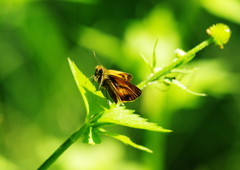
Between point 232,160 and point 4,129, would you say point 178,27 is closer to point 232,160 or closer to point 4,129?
point 232,160

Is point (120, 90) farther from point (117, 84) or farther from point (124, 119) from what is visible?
point (124, 119)

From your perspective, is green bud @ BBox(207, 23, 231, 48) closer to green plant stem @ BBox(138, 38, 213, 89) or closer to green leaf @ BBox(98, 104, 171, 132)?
green plant stem @ BBox(138, 38, 213, 89)

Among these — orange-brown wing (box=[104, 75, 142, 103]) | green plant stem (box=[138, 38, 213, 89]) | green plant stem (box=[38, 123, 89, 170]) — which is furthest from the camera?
orange-brown wing (box=[104, 75, 142, 103])

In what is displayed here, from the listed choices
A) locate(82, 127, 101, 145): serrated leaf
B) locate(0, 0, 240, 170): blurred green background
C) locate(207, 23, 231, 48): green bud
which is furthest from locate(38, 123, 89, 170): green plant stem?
locate(0, 0, 240, 170): blurred green background

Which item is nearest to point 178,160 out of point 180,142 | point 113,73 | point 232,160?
point 180,142

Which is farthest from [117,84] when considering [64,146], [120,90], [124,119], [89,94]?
[64,146]
